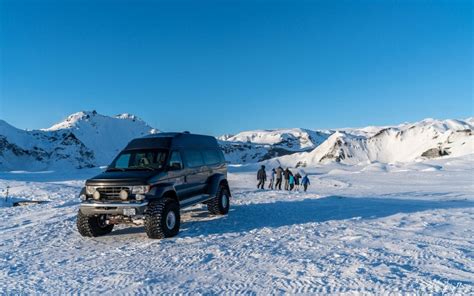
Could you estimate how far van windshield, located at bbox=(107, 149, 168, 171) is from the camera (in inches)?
392

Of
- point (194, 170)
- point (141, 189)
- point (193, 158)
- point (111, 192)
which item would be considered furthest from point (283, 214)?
point (111, 192)

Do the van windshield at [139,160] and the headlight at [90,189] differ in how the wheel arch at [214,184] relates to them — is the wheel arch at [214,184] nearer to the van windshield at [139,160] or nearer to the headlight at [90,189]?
the van windshield at [139,160]

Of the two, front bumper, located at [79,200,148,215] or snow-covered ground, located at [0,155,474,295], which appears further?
front bumper, located at [79,200,148,215]

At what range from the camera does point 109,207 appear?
8.91 metres

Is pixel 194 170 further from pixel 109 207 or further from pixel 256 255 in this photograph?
pixel 256 255

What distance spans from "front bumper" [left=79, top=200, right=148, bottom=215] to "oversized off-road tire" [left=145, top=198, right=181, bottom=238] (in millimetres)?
200

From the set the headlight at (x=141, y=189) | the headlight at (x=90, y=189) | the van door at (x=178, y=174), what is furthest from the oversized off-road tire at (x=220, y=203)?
the headlight at (x=90, y=189)

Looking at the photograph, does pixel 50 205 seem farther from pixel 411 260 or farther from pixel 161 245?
pixel 411 260

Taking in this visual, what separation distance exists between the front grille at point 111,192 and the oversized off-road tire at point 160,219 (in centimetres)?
73

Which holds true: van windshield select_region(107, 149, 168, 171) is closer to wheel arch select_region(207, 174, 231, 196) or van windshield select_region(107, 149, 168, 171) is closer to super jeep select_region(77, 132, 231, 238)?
super jeep select_region(77, 132, 231, 238)

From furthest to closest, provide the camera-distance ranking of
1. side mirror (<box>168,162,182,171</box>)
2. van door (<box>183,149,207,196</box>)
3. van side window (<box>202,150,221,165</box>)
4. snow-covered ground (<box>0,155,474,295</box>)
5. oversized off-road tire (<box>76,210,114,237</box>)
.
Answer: van side window (<box>202,150,221,165</box>) → van door (<box>183,149,207,196</box>) → side mirror (<box>168,162,182,171</box>) → oversized off-road tire (<box>76,210,114,237</box>) → snow-covered ground (<box>0,155,474,295</box>)

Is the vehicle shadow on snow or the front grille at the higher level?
the front grille

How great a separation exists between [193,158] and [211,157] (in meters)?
1.34

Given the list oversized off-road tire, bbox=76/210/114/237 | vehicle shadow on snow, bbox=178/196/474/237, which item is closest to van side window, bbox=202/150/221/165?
vehicle shadow on snow, bbox=178/196/474/237
